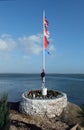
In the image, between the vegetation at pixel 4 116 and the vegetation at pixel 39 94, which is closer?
the vegetation at pixel 4 116

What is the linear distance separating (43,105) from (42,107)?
0.25 metres

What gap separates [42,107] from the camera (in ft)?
96.2

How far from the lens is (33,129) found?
85.8 ft

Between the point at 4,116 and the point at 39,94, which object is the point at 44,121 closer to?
the point at 39,94

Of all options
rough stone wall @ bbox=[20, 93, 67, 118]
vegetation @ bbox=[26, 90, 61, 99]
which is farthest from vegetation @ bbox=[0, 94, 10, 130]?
vegetation @ bbox=[26, 90, 61, 99]

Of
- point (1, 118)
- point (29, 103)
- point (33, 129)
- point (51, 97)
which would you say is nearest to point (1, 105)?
point (1, 118)

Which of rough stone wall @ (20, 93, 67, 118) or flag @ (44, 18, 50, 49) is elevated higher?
flag @ (44, 18, 50, 49)

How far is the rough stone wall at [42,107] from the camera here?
2933 cm

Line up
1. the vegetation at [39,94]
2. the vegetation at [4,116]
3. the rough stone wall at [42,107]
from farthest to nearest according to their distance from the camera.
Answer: the vegetation at [39,94], the rough stone wall at [42,107], the vegetation at [4,116]

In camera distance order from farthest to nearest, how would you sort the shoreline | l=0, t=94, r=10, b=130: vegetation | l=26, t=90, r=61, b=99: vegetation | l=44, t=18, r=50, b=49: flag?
l=44, t=18, r=50, b=49: flag < l=26, t=90, r=61, b=99: vegetation < the shoreline < l=0, t=94, r=10, b=130: vegetation

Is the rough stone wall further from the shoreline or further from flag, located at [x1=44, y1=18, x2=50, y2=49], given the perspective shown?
flag, located at [x1=44, y1=18, x2=50, y2=49]

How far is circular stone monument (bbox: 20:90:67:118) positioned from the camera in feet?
96.3

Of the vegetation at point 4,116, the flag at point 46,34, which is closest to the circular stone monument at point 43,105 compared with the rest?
the vegetation at point 4,116

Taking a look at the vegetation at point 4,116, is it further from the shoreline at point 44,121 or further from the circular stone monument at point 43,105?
the circular stone monument at point 43,105
